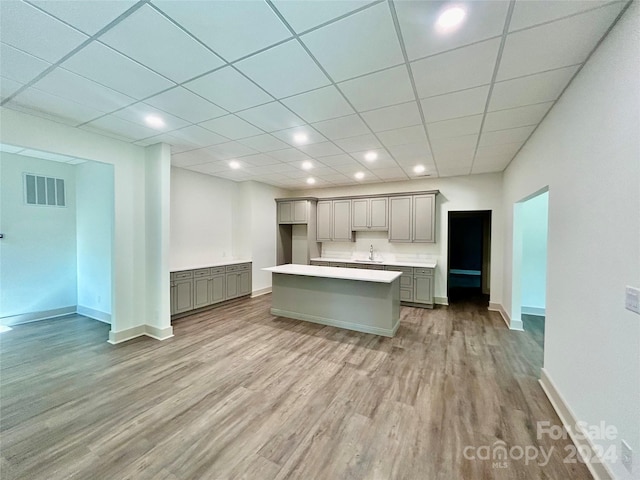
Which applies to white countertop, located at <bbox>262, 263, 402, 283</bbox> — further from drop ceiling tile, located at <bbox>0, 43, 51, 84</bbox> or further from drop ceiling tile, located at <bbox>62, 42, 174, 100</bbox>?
drop ceiling tile, located at <bbox>0, 43, 51, 84</bbox>

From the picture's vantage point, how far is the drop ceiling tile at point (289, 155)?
3.99 meters

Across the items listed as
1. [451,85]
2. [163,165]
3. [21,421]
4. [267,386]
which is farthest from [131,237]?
[451,85]

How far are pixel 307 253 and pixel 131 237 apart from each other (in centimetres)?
391

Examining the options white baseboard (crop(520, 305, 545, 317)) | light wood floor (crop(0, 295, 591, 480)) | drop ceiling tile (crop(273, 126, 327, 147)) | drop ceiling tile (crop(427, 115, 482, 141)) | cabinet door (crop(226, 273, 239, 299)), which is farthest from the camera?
cabinet door (crop(226, 273, 239, 299))

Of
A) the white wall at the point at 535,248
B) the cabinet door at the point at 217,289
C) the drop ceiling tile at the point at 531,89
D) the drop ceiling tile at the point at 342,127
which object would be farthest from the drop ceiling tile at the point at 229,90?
the white wall at the point at 535,248

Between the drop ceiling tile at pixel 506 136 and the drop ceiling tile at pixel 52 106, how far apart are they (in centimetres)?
464

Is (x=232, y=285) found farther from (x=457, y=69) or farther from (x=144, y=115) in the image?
(x=457, y=69)

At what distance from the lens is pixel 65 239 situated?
4.77 m

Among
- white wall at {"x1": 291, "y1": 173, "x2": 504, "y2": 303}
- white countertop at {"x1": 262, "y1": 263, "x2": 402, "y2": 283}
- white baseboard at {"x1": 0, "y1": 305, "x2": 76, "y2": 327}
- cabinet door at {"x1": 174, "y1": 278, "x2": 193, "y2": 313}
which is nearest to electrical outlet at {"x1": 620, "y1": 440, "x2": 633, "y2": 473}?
white countertop at {"x1": 262, "y1": 263, "x2": 402, "y2": 283}

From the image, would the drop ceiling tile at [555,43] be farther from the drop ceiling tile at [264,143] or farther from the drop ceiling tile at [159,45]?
the drop ceiling tile at [264,143]

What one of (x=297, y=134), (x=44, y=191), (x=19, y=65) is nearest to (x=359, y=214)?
(x=297, y=134)

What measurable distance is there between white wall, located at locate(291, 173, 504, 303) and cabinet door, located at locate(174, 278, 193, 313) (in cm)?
373

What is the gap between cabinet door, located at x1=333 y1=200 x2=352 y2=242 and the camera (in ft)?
20.9

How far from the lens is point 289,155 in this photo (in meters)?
4.19
